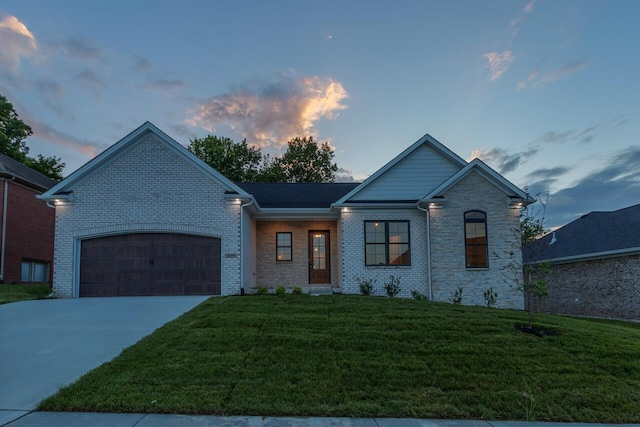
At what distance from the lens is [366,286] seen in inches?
533

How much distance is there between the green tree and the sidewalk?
30.7 metres

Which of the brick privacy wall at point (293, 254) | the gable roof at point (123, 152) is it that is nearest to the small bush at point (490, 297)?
the brick privacy wall at point (293, 254)

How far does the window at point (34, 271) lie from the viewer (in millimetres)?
18875

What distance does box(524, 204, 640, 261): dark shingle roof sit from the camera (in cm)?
1550

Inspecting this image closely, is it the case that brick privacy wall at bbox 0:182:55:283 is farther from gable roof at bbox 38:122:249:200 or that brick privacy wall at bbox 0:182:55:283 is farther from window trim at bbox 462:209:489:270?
window trim at bbox 462:209:489:270

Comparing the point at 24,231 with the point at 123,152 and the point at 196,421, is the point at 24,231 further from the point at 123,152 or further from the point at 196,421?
the point at 196,421

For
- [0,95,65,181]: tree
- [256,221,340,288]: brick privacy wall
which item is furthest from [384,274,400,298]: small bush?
[0,95,65,181]: tree

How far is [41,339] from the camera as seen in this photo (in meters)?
6.98

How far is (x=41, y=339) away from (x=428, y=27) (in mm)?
14671

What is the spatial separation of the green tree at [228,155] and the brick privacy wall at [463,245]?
24255 millimetres

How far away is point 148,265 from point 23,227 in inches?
429

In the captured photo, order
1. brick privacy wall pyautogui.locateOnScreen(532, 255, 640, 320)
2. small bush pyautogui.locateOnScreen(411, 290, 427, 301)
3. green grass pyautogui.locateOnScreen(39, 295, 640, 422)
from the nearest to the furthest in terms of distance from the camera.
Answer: green grass pyautogui.locateOnScreen(39, 295, 640, 422) → small bush pyautogui.locateOnScreen(411, 290, 427, 301) → brick privacy wall pyautogui.locateOnScreen(532, 255, 640, 320)

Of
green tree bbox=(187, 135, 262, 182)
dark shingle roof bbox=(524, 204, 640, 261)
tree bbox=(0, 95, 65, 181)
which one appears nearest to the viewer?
dark shingle roof bbox=(524, 204, 640, 261)

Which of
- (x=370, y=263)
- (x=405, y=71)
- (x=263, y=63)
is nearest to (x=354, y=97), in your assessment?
(x=405, y=71)
